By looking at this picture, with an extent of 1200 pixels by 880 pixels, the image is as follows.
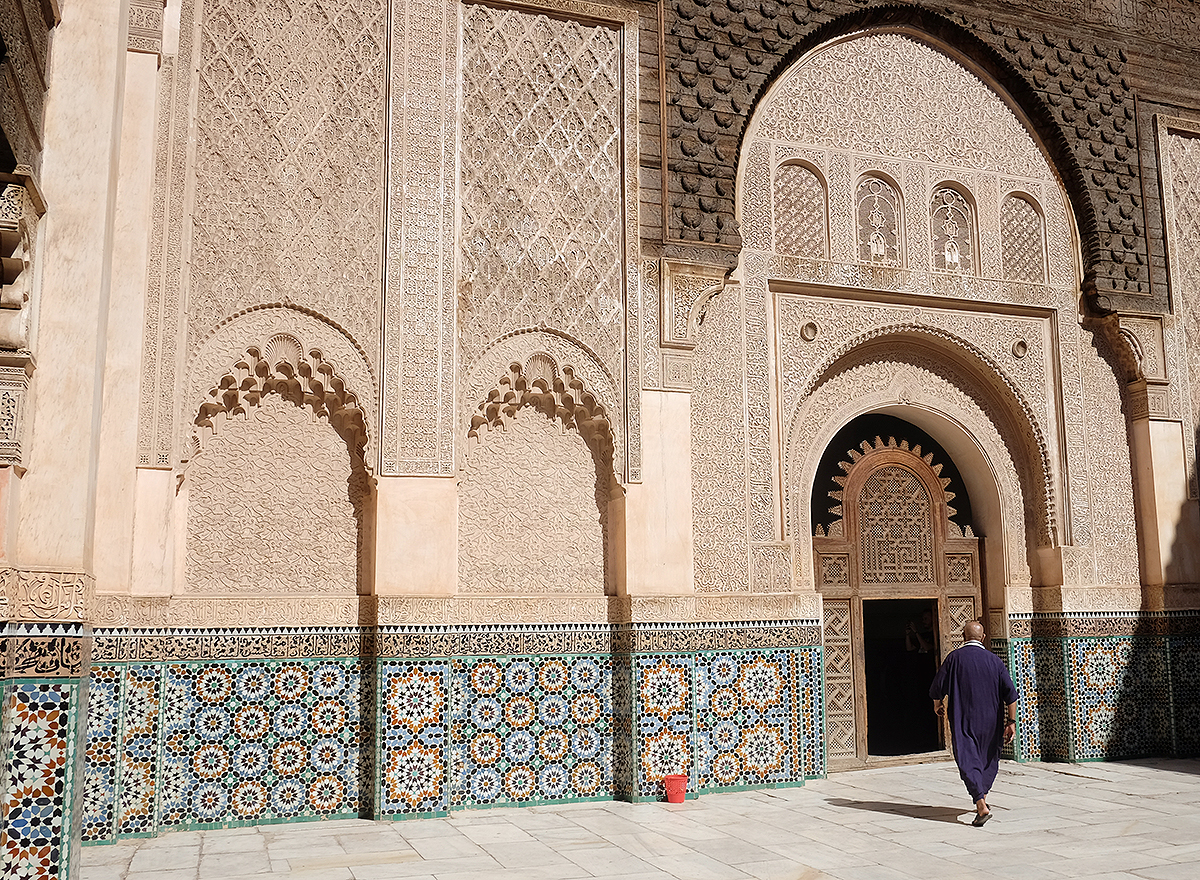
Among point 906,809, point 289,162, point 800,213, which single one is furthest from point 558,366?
point 906,809

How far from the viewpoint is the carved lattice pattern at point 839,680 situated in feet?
18.9

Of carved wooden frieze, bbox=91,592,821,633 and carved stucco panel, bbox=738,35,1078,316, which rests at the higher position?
carved stucco panel, bbox=738,35,1078,316

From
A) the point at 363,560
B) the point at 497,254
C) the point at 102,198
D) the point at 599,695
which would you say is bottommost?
the point at 599,695

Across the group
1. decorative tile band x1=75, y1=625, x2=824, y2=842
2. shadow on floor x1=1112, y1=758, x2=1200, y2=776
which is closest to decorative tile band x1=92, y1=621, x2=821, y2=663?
decorative tile band x1=75, y1=625, x2=824, y2=842

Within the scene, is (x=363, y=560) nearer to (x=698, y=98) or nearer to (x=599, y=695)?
(x=599, y=695)

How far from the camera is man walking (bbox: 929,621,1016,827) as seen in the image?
451 cm

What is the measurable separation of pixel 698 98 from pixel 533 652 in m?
2.97

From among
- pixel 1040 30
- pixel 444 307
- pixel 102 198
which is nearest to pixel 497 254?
pixel 444 307

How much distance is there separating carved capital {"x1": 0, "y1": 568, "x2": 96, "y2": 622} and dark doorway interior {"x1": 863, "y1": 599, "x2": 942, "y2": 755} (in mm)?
4440

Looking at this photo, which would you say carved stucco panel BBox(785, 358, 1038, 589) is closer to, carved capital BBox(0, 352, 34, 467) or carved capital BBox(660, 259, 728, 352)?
carved capital BBox(660, 259, 728, 352)

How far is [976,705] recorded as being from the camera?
4.61m

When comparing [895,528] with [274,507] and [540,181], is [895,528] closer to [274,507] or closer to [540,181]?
[540,181]

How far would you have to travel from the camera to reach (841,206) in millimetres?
5980

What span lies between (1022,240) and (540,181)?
3.00 m
